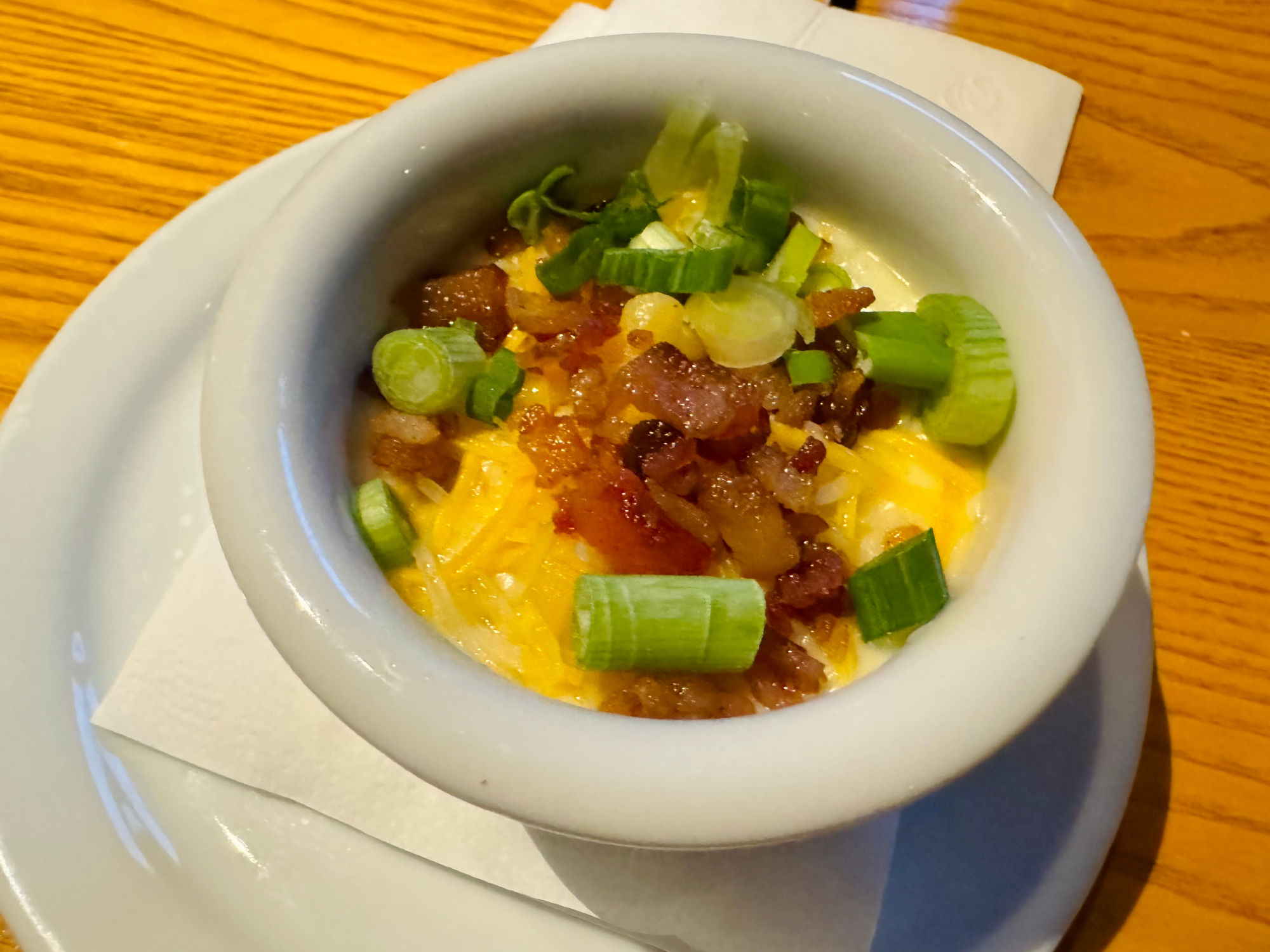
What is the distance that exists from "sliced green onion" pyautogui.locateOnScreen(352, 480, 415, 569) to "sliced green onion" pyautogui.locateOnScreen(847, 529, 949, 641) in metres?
0.41

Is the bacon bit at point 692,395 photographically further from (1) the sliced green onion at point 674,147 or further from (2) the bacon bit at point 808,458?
(1) the sliced green onion at point 674,147

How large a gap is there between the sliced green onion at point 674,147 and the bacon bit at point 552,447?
0.30 meters

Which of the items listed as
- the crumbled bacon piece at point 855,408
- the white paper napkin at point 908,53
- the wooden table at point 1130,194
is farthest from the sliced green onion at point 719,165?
the wooden table at point 1130,194

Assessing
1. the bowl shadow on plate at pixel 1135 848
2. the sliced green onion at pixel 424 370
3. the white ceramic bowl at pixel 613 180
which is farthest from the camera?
the bowl shadow on plate at pixel 1135 848

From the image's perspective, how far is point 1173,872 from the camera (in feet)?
3.30

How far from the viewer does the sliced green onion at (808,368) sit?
33.7 inches

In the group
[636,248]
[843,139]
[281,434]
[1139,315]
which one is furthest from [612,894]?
[1139,315]

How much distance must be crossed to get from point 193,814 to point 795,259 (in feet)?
2.70

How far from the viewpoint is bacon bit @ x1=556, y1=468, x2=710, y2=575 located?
0.78m

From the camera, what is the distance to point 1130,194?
4.63 feet

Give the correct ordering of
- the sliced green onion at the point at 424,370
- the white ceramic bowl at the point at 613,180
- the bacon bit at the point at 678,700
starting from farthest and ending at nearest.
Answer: the sliced green onion at the point at 424,370, the bacon bit at the point at 678,700, the white ceramic bowl at the point at 613,180

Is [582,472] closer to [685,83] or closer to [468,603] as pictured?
[468,603]

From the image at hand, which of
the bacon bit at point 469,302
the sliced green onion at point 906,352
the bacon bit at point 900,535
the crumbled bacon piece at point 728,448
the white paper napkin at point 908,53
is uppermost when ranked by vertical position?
the white paper napkin at point 908,53

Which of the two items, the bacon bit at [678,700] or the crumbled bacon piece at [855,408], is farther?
the crumbled bacon piece at [855,408]
